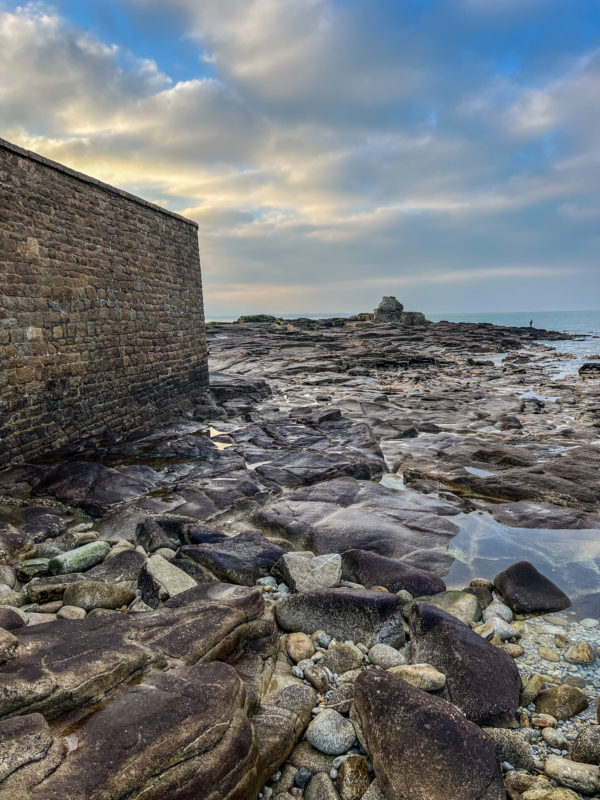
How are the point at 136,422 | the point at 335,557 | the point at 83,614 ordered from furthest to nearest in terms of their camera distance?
the point at 136,422 < the point at 335,557 < the point at 83,614

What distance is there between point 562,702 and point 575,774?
69 centimetres

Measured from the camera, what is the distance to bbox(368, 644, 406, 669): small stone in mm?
3387

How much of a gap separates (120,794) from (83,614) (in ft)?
7.12

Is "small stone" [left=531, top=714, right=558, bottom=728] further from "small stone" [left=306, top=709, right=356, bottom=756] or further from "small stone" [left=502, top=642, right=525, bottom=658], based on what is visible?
"small stone" [left=306, top=709, right=356, bottom=756]

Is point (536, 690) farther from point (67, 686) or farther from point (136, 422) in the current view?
point (136, 422)

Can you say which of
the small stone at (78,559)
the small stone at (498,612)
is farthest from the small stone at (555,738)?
the small stone at (78,559)

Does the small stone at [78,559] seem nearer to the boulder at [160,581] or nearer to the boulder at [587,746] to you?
the boulder at [160,581]

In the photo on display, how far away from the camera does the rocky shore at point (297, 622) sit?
7.30 feet

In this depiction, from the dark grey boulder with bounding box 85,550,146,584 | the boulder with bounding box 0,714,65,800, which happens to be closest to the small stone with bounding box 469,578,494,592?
the dark grey boulder with bounding box 85,550,146,584

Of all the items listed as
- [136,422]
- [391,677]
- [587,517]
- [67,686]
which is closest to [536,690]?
[391,677]

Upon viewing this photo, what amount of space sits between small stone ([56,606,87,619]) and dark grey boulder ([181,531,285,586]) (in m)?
1.27

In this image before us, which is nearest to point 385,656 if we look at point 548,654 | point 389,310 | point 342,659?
point 342,659

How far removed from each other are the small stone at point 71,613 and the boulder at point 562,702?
11.4 feet

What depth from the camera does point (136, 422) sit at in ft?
37.7
